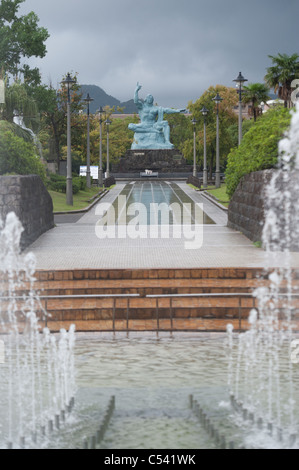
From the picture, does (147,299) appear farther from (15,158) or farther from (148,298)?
(15,158)

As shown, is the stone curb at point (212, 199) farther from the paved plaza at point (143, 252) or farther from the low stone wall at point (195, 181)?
the paved plaza at point (143, 252)

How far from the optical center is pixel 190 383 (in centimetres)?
1110

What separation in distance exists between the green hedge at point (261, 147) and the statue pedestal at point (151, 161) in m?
60.2

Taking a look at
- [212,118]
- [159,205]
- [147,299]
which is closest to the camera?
[147,299]

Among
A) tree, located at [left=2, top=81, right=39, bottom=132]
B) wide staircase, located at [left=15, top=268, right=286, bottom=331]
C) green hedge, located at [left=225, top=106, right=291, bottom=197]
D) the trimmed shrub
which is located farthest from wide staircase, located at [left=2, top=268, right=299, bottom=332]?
tree, located at [left=2, top=81, right=39, bottom=132]

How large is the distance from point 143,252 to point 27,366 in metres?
9.72

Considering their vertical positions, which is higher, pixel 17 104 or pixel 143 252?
pixel 17 104

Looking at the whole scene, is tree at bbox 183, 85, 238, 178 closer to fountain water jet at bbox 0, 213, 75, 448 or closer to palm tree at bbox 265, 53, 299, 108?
palm tree at bbox 265, 53, 299, 108

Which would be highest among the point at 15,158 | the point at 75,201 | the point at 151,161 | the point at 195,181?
the point at 15,158

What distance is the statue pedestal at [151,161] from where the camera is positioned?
299 feet

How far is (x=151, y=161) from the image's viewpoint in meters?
93.7

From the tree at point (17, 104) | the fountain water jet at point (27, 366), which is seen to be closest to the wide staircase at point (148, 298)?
the fountain water jet at point (27, 366)

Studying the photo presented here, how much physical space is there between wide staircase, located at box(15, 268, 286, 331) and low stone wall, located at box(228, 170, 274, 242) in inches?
257

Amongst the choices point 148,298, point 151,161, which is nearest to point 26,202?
point 148,298
